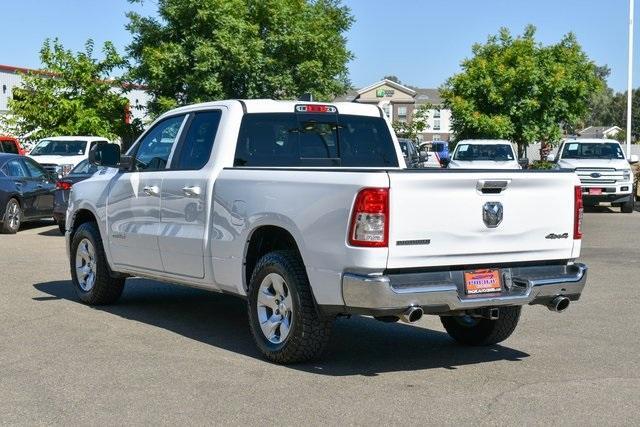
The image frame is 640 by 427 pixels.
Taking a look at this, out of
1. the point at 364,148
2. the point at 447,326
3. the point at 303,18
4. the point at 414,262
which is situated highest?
the point at 303,18

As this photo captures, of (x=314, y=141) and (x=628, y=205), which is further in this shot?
(x=628, y=205)

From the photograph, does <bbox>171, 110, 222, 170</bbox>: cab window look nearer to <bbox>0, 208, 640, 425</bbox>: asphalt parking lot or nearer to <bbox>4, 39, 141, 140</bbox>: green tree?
<bbox>0, 208, 640, 425</bbox>: asphalt parking lot

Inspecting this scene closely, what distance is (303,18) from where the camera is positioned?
43.2 m

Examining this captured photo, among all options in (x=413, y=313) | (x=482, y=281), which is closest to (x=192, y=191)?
(x=413, y=313)

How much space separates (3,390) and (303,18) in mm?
37854

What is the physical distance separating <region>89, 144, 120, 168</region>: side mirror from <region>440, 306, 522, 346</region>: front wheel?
355cm

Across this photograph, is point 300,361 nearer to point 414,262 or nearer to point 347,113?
point 414,262

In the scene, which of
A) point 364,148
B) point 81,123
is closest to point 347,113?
point 364,148

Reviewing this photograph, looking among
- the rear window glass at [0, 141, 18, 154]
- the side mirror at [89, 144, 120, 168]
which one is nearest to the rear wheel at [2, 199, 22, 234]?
the rear window glass at [0, 141, 18, 154]

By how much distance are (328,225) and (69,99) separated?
1251 inches

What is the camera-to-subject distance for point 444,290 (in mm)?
6738

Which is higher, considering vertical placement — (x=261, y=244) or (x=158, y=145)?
(x=158, y=145)

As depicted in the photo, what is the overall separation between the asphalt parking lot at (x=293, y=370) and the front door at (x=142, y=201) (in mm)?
626

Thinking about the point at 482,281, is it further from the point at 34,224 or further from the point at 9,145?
the point at 9,145
